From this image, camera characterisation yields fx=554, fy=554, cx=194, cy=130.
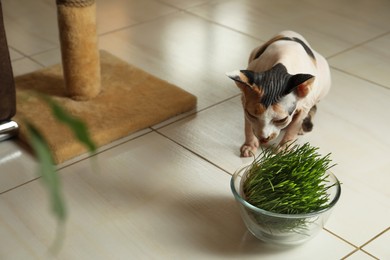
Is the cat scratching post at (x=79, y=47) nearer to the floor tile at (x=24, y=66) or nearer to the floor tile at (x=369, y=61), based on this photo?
the floor tile at (x=24, y=66)

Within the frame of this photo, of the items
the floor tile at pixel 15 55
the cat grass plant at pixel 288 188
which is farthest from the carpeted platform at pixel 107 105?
the cat grass plant at pixel 288 188

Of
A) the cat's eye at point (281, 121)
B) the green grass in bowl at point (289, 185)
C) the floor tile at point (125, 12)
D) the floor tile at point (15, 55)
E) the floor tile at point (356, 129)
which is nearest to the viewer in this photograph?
the green grass in bowl at point (289, 185)

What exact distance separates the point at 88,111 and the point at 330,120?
2.34ft

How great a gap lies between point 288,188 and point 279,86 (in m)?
0.28

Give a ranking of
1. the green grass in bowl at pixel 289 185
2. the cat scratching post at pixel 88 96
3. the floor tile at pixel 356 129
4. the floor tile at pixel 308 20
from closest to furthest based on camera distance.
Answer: the green grass in bowl at pixel 289 185, the floor tile at pixel 356 129, the cat scratching post at pixel 88 96, the floor tile at pixel 308 20

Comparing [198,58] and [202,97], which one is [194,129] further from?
[198,58]

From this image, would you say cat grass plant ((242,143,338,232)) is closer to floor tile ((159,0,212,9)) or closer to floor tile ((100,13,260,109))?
floor tile ((100,13,260,109))

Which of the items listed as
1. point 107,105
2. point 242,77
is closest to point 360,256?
point 242,77

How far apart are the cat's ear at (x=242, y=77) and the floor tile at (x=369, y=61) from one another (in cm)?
78

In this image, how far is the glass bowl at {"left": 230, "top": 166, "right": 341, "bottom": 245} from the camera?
1.07m

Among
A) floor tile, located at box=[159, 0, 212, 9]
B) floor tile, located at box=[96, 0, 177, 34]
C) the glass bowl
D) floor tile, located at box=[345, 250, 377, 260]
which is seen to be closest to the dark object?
the glass bowl

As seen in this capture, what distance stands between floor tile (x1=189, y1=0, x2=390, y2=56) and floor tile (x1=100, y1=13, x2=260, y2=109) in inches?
4.4

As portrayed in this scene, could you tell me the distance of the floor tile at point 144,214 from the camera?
1163 mm

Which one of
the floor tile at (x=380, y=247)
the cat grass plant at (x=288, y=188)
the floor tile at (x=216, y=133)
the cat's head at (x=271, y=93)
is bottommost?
the floor tile at (x=216, y=133)
